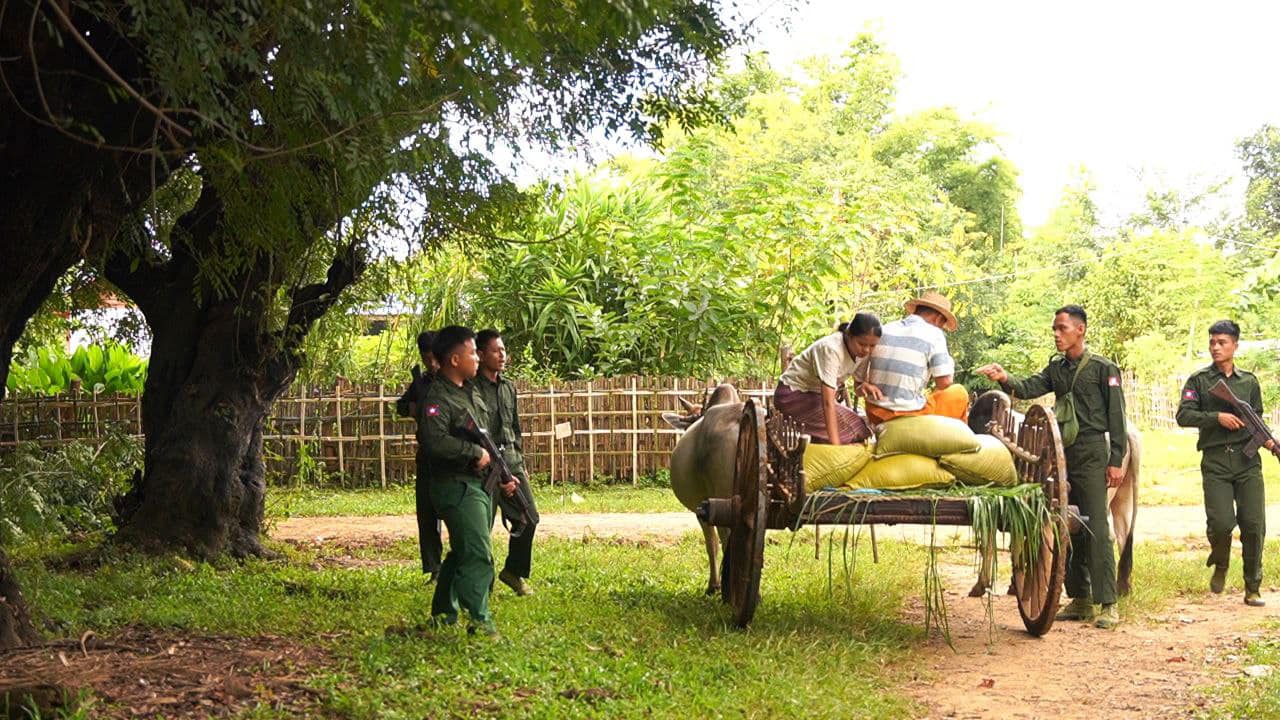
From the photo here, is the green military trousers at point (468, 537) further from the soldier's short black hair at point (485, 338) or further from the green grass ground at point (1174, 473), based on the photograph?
the green grass ground at point (1174, 473)

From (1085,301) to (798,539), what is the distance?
25.4 metres

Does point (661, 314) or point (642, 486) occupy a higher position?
point (661, 314)

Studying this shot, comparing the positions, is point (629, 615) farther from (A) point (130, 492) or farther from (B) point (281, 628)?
(A) point (130, 492)

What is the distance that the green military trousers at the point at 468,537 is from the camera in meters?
6.60

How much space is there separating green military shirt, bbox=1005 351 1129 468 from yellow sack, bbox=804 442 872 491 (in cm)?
182

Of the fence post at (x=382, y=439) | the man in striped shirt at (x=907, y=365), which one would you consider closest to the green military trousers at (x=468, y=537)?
the man in striped shirt at (x=907, y=365)

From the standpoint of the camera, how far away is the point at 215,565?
9.93 m

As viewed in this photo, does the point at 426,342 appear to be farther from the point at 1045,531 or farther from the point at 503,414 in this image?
the point at 1045,531

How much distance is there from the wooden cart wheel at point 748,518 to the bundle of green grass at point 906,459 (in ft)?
0.99

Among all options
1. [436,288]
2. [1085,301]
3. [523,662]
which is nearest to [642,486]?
[436,288]

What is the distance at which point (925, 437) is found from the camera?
718cm

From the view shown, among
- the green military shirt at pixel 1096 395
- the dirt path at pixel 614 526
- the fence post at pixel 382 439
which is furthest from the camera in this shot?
the fence post at pixel 382 439

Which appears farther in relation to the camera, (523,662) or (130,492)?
(130,492)

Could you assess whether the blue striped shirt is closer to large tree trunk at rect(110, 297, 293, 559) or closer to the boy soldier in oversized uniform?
the boy soldier in oversized uniform
